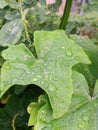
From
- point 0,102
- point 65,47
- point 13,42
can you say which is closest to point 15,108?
point 0,102

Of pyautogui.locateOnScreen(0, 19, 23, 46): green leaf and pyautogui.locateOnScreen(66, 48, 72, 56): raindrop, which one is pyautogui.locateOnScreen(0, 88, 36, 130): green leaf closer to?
pyautogui.locateOnScreen(0, 19, 23, 46): green leaf

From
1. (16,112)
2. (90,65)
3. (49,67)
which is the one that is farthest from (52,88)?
(16,112)

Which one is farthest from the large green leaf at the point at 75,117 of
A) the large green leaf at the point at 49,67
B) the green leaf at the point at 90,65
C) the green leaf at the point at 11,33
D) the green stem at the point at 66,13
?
the green stem at the point at 66,13

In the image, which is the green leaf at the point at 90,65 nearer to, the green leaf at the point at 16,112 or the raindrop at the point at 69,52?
the raindrop at the point at 69,52

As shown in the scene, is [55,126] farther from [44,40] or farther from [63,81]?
[44,40]

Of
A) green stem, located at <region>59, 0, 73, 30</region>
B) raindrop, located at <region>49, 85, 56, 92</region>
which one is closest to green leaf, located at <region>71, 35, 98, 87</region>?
green stem, located at <region>59, 0, 73, 30</region>

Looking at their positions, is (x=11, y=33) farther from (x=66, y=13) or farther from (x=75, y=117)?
(x=75, y=117)
